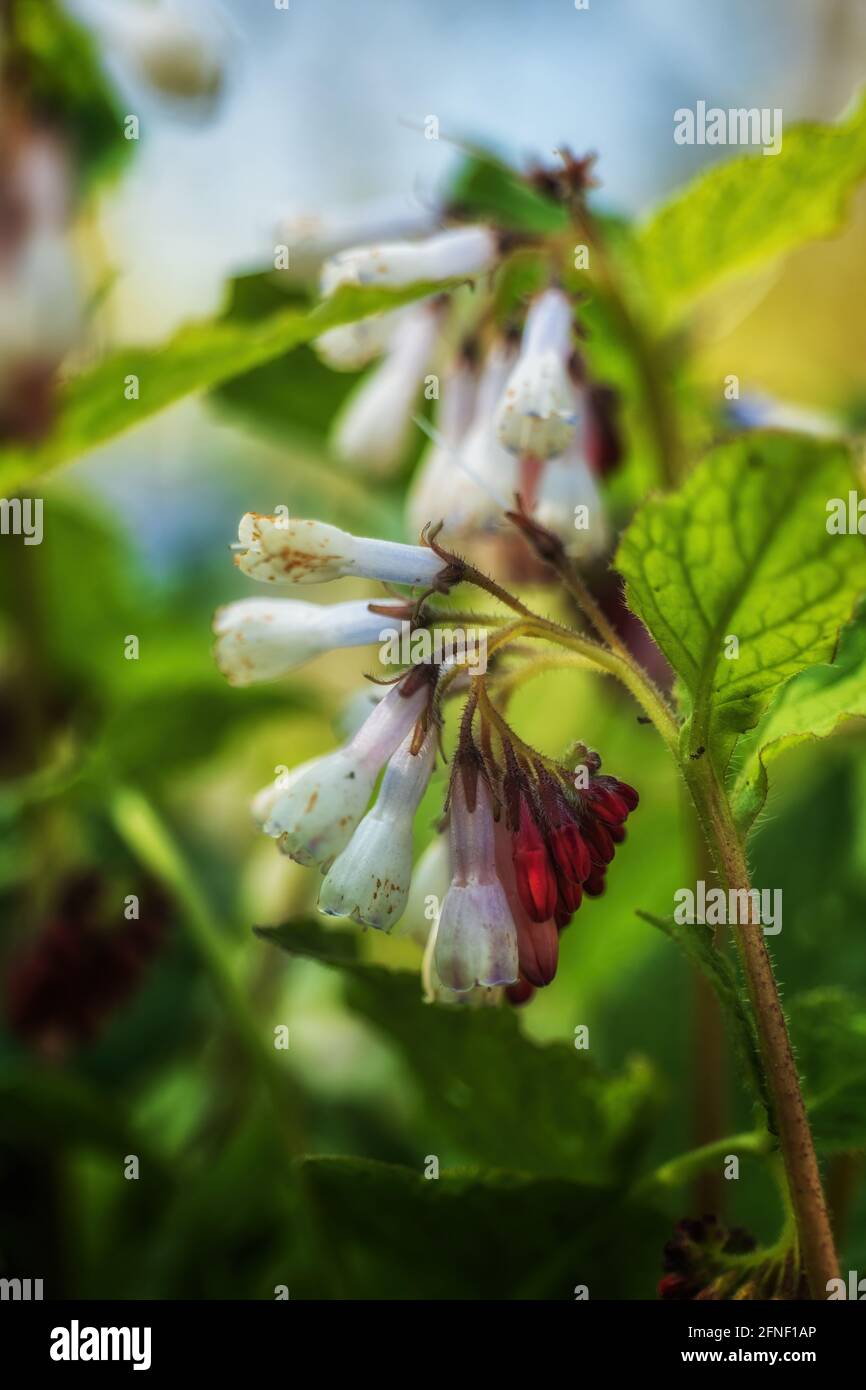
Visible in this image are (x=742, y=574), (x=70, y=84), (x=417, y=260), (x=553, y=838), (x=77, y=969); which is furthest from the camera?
(x=70, y=84)

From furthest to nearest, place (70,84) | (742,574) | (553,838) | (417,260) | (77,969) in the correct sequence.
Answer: (70,84) → (77,969) → (417,260) → (553,838) → (742,574)

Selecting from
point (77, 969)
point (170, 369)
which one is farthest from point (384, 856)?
point (77, 969)

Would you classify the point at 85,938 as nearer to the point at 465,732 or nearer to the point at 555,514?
the point at 555,514

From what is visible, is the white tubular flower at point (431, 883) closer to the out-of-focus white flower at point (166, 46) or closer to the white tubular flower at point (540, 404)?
the white tubular flower at point (540, 404)

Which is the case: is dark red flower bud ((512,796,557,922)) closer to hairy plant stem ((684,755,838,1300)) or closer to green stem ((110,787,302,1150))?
hairy plant stem ((684,755,838,1300))

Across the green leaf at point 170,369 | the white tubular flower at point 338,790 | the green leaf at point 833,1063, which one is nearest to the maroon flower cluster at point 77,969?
the green leaf at point 170,369

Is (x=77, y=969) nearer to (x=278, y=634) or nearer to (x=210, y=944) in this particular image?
(x=210, y=944)

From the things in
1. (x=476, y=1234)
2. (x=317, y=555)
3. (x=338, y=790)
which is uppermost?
(x=317, y=555)
